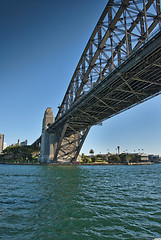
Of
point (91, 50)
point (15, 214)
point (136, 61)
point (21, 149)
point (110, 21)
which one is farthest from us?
point (21, 149)

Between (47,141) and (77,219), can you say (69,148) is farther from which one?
(77,219)

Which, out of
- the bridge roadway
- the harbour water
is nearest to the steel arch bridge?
the bridge roadway

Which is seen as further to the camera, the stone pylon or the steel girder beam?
the stone pylon

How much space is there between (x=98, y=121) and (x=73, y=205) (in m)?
37.5

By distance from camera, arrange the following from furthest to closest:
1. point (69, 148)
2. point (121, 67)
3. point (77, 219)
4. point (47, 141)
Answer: point (47, 141)
point (69, 148)
point (121, 67)
point (77, 219)

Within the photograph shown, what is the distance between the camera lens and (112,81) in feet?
77.9

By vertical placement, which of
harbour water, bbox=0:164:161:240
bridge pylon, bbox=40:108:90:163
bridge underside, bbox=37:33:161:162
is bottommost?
harbour water, bbox=0:164:161:240

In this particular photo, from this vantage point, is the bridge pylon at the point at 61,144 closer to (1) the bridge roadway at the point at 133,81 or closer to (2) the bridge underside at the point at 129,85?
(2) the bridge underside at the point at 129,85

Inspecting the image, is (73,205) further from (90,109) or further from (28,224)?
(90,109)

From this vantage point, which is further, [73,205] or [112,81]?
[112,81]

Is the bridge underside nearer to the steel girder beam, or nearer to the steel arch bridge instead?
the steel arch bridge

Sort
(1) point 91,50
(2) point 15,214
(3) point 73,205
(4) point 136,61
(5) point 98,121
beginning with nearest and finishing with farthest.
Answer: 1. (2) point 15,214
2. (3) point 73,205
3. (4) point 136,61
4. (1) point 91,50
5. (5) point 98,121

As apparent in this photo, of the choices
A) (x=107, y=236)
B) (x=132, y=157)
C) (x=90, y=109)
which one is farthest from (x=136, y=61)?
(x=132, y=157)

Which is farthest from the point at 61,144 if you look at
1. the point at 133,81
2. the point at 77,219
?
the point at 77,219
